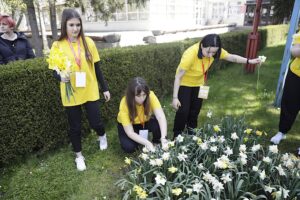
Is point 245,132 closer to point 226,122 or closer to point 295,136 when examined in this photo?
point 226,122

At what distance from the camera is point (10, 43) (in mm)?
3773

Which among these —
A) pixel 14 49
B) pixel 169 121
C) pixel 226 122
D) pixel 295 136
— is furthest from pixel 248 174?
pixel 14 49

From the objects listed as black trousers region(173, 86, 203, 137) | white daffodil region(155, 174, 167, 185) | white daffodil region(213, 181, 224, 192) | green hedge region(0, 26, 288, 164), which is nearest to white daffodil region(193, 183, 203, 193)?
white daffodil region(213, 181, 224, 192)

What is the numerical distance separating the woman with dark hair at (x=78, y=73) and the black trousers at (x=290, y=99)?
2.38 metres

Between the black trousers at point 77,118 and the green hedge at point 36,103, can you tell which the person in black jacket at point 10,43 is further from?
→ the black trousers at point 77,118

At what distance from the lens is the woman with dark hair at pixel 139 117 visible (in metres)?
3.06

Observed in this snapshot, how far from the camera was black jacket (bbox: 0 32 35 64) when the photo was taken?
3.71 metres

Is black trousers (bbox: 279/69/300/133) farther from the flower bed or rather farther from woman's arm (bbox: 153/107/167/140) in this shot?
woman's arm (bbox: 153/107/167/140)

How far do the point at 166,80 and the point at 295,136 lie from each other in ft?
9.20

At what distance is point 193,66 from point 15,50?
2.60 meters

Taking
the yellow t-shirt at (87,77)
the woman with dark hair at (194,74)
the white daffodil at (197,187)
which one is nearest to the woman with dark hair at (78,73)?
the yellow t-shirt at (87,77)

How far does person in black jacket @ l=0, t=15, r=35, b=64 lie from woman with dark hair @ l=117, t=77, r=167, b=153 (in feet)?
5.96

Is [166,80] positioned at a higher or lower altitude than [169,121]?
higher

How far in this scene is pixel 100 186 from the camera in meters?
3.01
